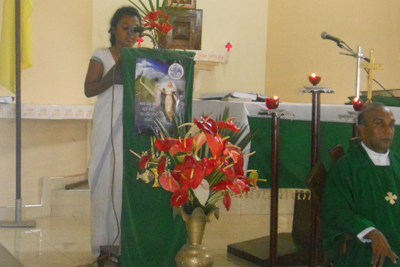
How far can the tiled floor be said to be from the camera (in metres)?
3.78

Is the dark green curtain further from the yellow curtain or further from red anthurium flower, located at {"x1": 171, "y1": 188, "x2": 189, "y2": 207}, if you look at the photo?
the yellow curtain

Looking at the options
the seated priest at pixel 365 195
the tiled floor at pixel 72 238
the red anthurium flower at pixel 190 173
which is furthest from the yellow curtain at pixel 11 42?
the seated priest at pixel 365 195

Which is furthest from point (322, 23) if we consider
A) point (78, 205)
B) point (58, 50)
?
point (78, 205)

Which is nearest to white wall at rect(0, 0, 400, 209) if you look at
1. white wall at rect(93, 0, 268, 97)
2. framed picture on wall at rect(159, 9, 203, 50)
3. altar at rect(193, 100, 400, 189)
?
white wall at rect(93, 0, 268, 97)

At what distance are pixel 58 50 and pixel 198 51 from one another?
1408mm

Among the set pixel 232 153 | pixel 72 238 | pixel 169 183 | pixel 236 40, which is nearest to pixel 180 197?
pixel 169 183

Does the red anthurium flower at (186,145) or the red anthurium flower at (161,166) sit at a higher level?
the red anthurium flower at (186,145)

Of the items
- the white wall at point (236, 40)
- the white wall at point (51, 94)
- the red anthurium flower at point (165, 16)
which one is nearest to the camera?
the red anthurium flower at point (165, 16)

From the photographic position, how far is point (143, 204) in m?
3.06

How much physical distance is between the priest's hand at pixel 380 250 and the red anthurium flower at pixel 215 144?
2.48ft

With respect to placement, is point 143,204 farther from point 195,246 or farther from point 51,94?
point 51,94

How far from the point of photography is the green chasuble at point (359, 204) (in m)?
2.59

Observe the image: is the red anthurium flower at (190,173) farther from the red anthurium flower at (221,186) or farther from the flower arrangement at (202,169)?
the red anthurium flower at (221,186)

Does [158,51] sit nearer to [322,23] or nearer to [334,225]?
[334,225]
